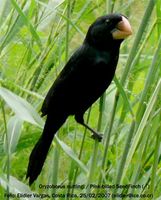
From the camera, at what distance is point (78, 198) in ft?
3.87

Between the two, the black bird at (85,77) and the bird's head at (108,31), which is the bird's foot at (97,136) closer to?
the black bird at (85,77)

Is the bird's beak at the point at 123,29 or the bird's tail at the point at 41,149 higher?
the bird's beak at the point at 123,29

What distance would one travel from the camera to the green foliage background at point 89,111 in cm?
95

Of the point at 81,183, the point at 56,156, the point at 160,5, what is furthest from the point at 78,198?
the point at 160,5

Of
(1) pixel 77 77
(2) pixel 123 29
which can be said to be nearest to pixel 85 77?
(1) pixel 77 77

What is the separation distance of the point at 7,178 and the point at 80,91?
28 centimetres

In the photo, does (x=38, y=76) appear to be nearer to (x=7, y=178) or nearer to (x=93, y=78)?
(x=93, y=78)

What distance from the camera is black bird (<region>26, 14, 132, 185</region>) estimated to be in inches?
42.4

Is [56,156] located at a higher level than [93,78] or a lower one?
lower

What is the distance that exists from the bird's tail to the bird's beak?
22 centimetres

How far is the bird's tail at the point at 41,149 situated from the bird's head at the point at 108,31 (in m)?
0.19

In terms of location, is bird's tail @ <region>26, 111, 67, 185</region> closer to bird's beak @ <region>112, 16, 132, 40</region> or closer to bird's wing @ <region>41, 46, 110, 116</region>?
bird's wing @ <region>41, 46, 110, 116</region>

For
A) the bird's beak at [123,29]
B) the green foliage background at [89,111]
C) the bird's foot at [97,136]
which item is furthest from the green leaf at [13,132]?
the bird's beak at [123,29]

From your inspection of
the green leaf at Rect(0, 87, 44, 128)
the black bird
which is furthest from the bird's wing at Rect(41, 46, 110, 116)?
the green leaf at Rect(0, 87, 44, 128)
